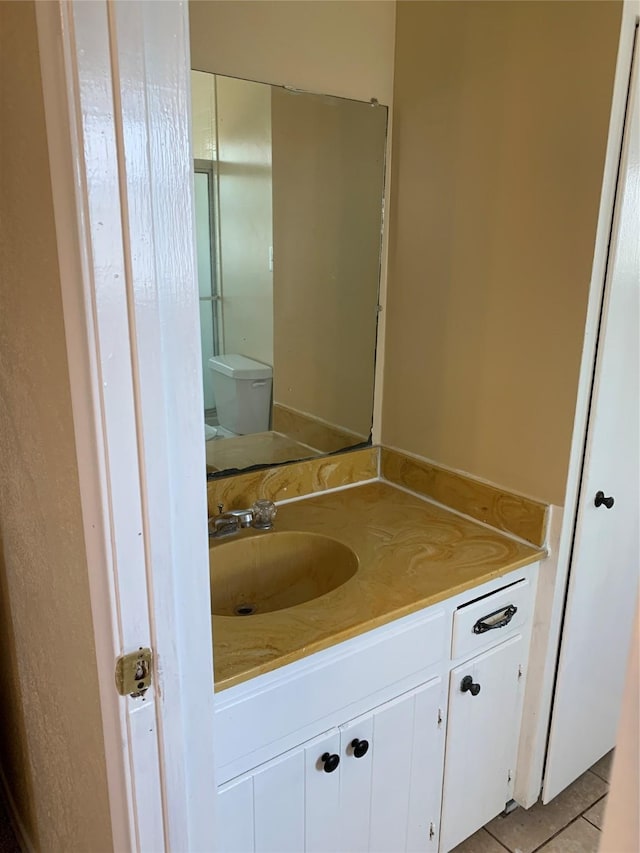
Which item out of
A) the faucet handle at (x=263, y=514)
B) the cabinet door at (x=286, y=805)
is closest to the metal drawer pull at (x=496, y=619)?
the cabinet door at (x=286, y=805)

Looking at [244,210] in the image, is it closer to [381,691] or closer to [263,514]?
[263,514]

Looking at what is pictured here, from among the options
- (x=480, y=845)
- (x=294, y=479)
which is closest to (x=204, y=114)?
(x=294, y=479)

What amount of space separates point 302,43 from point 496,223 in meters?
0.66

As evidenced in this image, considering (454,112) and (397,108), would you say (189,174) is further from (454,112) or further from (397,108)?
(397,108)

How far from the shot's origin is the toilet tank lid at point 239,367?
5.30ft

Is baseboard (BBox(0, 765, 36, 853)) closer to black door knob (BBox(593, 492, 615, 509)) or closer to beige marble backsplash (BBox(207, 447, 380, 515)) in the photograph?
beige marble backsplash (BBox(207, 447, 380, 515))

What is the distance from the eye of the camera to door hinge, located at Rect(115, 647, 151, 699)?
0.80 m

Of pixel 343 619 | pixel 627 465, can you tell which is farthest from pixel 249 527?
pixel 627 465

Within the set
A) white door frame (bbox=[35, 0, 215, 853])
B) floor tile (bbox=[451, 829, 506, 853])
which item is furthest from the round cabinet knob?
floor tile (bbox=[451, 829, 506, 853])

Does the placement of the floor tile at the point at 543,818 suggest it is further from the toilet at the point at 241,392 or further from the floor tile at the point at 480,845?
the toilet at the point at 241,392

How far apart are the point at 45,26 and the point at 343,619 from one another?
1.05 m

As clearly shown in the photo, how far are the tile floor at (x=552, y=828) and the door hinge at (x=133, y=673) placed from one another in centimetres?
130

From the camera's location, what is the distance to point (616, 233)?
136cm

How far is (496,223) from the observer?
1540 mm
